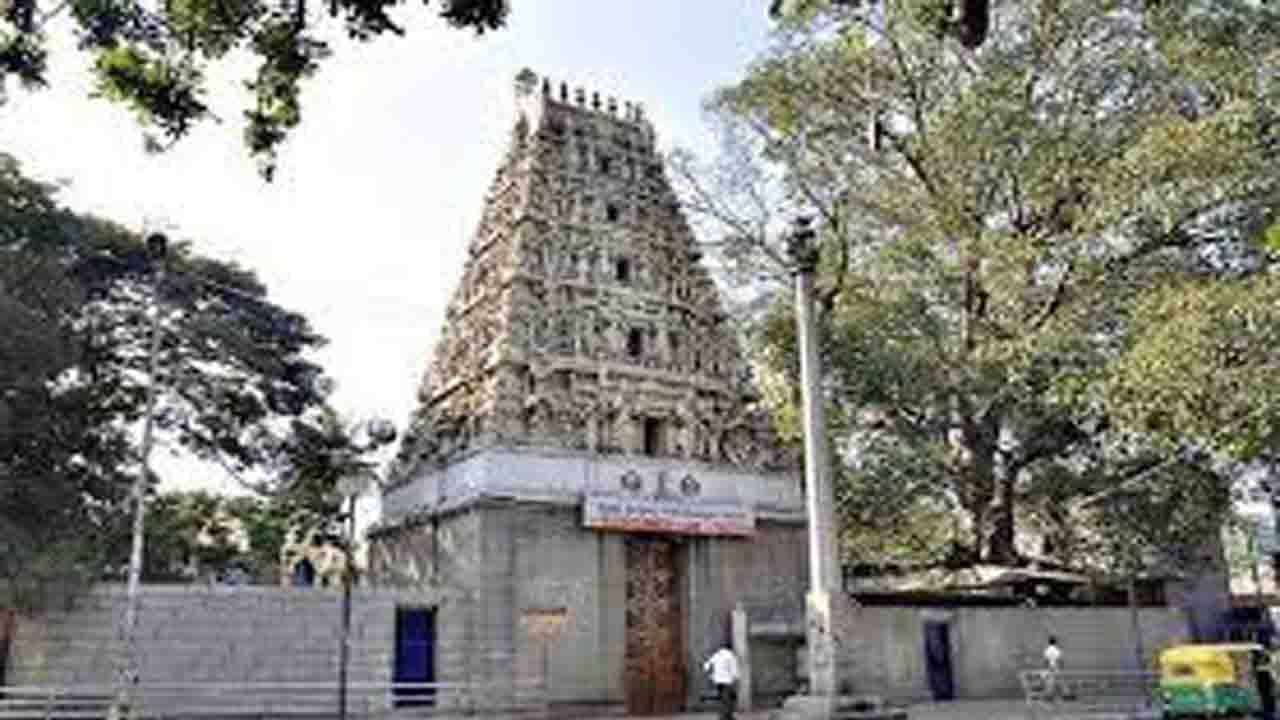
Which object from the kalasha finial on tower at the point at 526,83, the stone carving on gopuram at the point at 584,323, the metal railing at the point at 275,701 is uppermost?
the kalasha finial on tower at the point at 526,83

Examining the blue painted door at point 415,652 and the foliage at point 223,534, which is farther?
the foliage at point 223,534

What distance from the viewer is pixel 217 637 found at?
22.6 meters

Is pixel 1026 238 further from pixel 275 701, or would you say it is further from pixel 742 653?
pixel 275 701

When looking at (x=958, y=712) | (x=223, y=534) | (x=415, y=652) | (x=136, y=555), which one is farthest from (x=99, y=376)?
(x=958, y=712)

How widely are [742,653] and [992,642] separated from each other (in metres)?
6.29

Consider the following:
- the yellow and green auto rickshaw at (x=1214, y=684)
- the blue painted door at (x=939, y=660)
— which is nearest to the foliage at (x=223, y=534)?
the blue painted door at (x=939, y=660)

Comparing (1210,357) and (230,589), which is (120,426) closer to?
(230,589)

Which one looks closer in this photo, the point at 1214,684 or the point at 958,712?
the point at 1214,684

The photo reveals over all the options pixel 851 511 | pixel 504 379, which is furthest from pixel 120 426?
pixel 851 511

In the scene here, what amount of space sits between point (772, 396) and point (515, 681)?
28.9ft

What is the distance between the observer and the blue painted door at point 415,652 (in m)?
24.3

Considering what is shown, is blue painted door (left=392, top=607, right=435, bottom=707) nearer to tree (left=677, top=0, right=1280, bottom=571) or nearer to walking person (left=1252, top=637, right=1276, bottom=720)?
tree (left=677, top=0, right=1280, bottom=571)

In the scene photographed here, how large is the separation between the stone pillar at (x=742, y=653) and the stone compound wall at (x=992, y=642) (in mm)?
2555

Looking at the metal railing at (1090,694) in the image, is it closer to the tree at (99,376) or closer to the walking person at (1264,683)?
the walking person at (1264,683)
